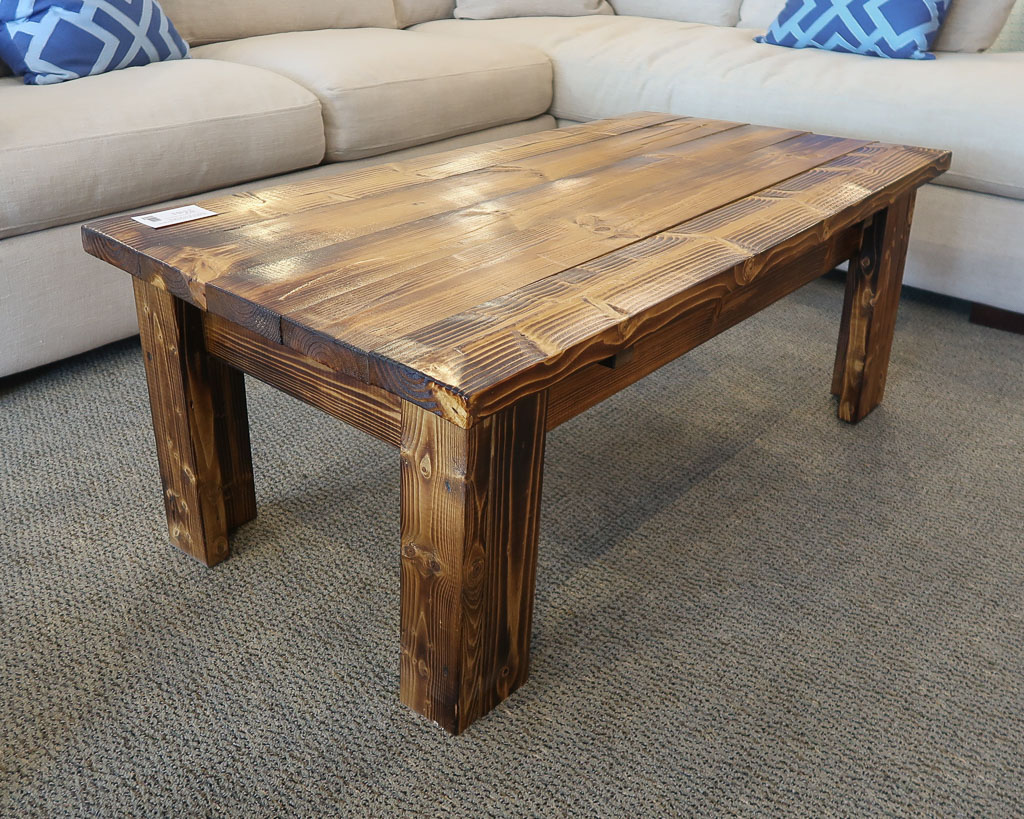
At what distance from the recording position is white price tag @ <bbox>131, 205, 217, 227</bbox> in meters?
1.10

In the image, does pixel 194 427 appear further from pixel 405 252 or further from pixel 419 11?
pixel 419 11

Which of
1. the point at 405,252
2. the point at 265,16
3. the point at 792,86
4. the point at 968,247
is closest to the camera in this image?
the point at 405,252

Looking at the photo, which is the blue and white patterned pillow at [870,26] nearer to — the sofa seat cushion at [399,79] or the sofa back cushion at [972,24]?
the sofa back cushion at [972,24]

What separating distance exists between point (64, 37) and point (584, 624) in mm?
1558

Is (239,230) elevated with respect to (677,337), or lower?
elevated

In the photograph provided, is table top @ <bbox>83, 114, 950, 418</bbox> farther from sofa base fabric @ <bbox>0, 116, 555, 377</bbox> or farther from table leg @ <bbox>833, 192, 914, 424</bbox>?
sofa base fabric @ <bbox>0, 116, 555, 377</bbox>

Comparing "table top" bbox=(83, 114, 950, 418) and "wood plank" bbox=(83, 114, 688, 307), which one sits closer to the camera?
"table top" bbox=(83, 114, 950, 418)

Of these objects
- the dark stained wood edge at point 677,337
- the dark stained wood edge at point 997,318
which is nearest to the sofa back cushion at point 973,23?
the dark stained wood edge at point 997,318

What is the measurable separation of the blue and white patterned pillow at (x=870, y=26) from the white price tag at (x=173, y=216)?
1712 millimetres

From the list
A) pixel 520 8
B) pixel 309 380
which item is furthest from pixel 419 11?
pixel 309 380

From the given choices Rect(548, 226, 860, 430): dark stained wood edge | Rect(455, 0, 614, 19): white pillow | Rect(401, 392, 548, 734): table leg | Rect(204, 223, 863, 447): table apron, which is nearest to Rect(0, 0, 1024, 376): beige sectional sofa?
Rect(455, 0, 614, 19): white pillow

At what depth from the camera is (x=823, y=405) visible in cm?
172

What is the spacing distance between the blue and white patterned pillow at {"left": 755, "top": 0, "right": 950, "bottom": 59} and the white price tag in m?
1.71

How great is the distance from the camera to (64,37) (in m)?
1.82
